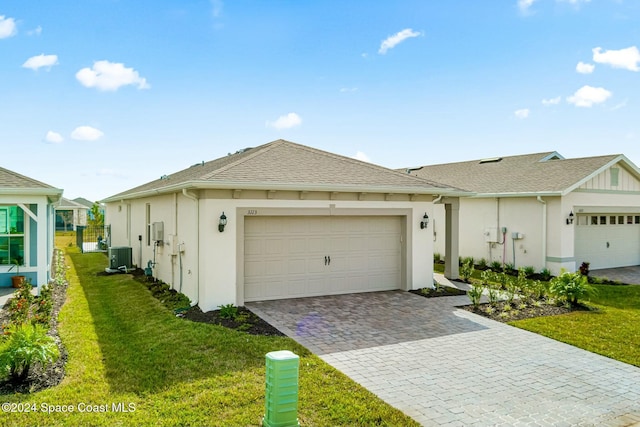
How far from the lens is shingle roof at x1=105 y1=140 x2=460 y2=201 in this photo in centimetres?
897

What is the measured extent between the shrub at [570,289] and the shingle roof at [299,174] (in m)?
3.48

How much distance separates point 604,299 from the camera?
11.2 meters

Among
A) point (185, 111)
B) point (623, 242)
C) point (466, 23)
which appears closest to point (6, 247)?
point (185, 111)

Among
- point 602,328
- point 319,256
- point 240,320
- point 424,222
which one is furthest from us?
point 424,222

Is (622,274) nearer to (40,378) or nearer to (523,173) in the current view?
(523,173)

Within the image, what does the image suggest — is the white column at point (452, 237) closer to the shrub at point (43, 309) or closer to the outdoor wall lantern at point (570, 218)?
the outdoor wall lantern at point (570, 218)

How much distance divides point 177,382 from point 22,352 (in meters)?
1.93

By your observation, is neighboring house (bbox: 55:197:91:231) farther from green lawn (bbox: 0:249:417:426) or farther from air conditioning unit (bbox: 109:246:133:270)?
green lawn (bbox: 0:249:417:426)

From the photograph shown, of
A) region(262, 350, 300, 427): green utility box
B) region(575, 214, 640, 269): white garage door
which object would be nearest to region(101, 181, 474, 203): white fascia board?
region(262, 350, 300, 427): green utility box

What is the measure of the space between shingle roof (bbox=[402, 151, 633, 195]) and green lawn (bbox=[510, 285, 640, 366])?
505 centimetres

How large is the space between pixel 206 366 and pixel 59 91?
11403 millimetres

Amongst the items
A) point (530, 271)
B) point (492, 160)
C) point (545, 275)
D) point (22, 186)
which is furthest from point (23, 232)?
point (492, 160)

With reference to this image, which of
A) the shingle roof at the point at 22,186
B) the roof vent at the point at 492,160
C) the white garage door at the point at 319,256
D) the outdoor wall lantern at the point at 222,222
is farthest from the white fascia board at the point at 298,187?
the roof vent at the point at 492,160

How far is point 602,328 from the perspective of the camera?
8.40m
